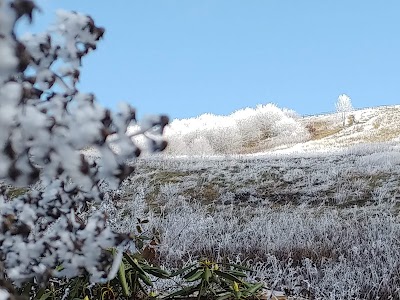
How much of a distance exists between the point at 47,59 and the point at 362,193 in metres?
9.50

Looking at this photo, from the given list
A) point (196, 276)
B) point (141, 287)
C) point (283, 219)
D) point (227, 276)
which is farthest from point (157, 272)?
point (283, 219)

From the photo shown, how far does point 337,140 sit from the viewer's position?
1950 inches

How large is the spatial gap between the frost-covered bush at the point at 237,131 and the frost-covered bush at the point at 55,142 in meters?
49.8

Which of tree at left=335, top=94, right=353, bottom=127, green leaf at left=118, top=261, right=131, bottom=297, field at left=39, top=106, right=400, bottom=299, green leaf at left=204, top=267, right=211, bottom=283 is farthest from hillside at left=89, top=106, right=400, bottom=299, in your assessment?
tree at left=335, top=94, right=353, bottom=127

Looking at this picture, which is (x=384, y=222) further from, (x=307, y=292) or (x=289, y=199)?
(x=289, y=199)

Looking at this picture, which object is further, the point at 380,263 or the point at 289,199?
the point at 289,199

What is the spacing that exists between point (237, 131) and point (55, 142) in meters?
59.3

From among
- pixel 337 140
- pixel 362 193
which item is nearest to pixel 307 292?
pixel 362 193

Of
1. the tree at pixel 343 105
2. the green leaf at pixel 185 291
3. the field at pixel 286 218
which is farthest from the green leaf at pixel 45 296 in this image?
the tree at pixel 343 105

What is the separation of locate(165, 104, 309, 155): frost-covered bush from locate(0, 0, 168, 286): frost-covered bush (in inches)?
1960

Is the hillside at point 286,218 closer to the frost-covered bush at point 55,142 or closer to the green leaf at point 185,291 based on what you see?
the green leaf at point 185,291

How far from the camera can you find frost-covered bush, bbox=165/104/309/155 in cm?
5534

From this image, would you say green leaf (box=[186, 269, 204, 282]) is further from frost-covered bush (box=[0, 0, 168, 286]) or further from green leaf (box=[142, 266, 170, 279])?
frost-covered bush (box=[0, 0, 168, 286])

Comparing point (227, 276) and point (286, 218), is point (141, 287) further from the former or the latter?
point (286, 218)
